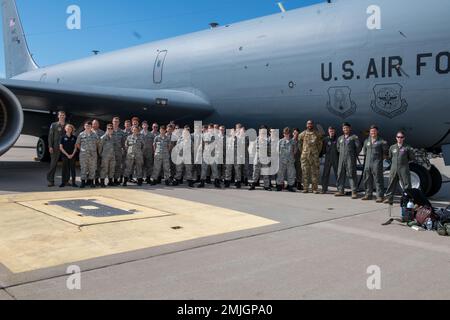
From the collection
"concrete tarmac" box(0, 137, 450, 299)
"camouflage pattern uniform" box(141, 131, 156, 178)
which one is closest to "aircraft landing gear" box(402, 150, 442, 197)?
"concrete tarmac" box(0, 137, 450, 299)

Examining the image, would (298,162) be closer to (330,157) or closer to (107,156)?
(330,157)

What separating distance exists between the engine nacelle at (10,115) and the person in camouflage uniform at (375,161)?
7.30 m

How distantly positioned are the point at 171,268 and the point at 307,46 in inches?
256

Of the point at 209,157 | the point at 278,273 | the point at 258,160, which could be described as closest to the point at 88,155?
the point at 209,157

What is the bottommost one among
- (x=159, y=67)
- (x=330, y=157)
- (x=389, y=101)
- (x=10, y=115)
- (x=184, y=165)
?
(x=184, y=165)

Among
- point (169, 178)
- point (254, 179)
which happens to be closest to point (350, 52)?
point (254, 179)

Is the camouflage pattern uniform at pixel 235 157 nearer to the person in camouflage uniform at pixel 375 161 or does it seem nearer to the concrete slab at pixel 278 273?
the person in camouflage uniform at pixel 375 161

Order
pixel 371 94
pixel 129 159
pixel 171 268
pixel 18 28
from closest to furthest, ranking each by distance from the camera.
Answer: pixel 171 268
pixel 371 94
pixel 129 159
pixel 18 28

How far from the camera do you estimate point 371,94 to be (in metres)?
8.09

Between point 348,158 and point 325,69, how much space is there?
6.16 feet

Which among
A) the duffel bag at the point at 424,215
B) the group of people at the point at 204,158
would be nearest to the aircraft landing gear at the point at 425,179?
the group of people at the point at 204,158

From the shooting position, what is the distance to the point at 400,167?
23.9 feet
